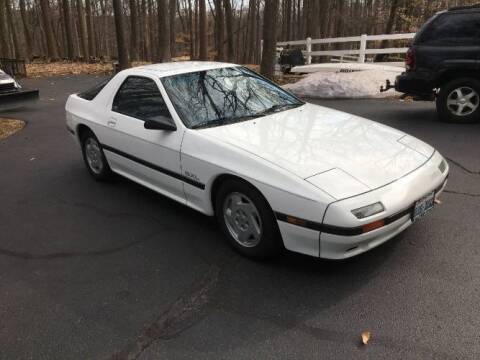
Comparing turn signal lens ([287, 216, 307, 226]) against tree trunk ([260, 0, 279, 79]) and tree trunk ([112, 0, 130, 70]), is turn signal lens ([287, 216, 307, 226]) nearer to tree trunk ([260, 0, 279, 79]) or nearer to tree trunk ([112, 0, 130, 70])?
tree trunk ([260, 0, 279, 79])

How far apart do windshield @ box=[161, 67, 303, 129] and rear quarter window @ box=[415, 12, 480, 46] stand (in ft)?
13.2

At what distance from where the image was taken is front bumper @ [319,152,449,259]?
9.18 feet

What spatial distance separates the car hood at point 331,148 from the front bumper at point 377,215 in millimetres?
67

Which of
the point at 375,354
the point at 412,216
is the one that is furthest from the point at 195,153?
the point at 375,354

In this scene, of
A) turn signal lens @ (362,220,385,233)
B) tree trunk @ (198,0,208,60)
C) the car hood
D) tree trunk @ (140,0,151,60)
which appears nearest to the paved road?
Result: turn signal lens @ (362,220,385,233)

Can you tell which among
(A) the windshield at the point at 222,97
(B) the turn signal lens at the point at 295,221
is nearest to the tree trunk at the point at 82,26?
(A) the windshield at the point at 222,97

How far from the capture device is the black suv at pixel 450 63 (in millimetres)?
7066

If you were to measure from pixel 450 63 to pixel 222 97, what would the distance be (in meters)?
4.79

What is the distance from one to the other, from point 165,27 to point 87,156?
1311 centimetres

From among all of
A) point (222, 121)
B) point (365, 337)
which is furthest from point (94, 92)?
point (365, 337)

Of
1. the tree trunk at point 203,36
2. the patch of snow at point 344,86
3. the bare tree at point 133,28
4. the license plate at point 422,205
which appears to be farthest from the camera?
the tree trunk at point 203,36

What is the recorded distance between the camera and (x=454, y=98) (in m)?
7.33

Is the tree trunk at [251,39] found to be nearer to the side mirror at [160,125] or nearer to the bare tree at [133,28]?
the bare tree at [133,28]

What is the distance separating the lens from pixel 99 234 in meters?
4.05
